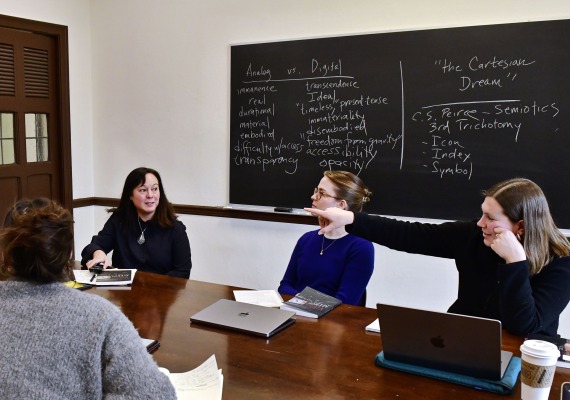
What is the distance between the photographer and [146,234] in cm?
301

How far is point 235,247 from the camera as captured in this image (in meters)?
3.97

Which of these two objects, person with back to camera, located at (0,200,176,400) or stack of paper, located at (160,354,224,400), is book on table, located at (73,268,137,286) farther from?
person with back to camera, located at (0,200,176,400)

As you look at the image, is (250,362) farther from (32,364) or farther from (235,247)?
(235,247)

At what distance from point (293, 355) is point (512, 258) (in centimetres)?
79

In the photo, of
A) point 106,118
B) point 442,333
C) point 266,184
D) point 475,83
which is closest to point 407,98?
point 475,83

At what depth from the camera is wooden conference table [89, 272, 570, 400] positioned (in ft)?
4.57

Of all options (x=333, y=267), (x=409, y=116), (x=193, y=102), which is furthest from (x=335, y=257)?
(x=193, y=102)

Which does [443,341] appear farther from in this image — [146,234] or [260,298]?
[146,234]

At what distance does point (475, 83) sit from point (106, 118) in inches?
113

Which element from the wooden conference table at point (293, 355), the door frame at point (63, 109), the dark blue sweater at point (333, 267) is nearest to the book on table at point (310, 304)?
the wooden conference table at point (293, 355)

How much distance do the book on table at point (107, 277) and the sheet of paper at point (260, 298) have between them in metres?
0.53

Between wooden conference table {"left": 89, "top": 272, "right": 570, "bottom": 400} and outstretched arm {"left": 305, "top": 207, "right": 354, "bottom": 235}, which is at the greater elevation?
outstretched arm {"left": 305, "top": 207, "right": 354, "bottom": 235}

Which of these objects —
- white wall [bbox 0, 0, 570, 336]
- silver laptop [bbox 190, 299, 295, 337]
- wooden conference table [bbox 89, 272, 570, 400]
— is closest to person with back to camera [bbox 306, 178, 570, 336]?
wooden conference table [bbox 89, 272, 570, 400]

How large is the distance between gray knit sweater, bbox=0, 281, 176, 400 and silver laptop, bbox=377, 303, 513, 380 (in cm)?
66
